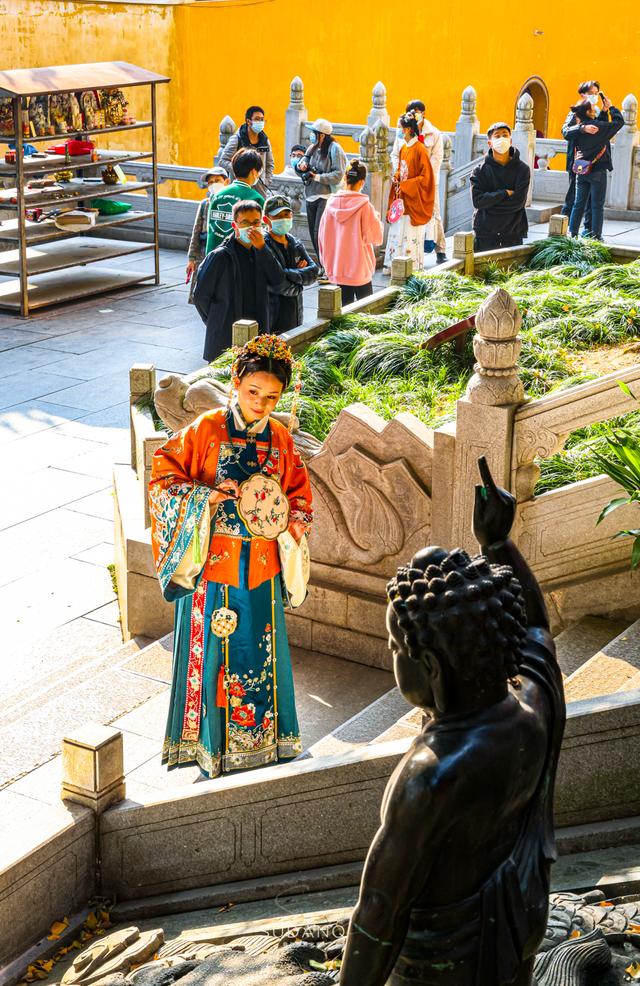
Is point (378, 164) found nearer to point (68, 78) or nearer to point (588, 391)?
point (68, 78)

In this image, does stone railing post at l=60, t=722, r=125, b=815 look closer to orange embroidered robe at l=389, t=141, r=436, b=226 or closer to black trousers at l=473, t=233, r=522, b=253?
orange embroidered robe at l=389, t=141, r=436, b=226

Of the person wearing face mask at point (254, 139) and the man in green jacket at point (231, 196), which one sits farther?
the person wearing face mask at point (254, 139)

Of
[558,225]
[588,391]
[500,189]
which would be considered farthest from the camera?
[500,189]

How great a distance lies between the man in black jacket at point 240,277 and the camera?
996 centimetres

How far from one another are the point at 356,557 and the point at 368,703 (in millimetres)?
812

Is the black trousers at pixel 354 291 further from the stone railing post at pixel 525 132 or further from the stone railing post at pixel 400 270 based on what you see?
the stone railing post at pixel 525 132

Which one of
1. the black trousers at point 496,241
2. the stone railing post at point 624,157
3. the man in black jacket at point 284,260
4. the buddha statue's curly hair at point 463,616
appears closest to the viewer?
the buddha statue's curly hair at point 463,616

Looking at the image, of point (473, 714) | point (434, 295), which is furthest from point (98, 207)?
point (473, 714)

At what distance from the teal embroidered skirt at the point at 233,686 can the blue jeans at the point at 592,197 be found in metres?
11.3

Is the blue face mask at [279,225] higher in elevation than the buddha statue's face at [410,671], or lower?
lower

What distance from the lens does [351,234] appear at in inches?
488

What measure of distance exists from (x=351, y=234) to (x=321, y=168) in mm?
3433

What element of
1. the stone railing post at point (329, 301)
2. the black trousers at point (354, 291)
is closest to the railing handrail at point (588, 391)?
the stone railing post at point (329, 301)

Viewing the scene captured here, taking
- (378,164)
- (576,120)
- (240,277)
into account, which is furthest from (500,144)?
(240,277)
